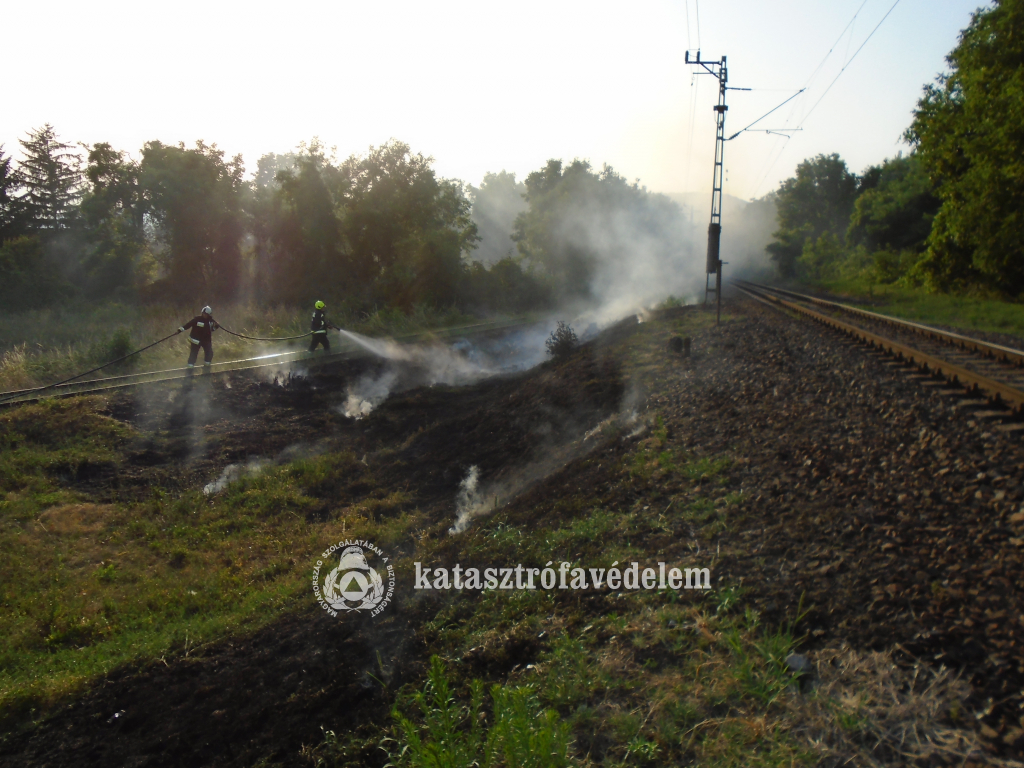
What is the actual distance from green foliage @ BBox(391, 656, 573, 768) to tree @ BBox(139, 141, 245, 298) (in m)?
39.3

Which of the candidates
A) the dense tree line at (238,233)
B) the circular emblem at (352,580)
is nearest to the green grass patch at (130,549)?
the circular emblem at (352,580)

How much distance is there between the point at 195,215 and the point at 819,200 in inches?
2948

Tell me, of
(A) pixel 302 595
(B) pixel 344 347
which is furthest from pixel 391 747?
(B) pixel 344 347

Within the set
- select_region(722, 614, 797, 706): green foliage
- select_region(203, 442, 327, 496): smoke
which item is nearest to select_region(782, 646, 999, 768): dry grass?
select_region(722, 614, 797, 706): green foliage

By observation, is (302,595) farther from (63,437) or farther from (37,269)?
(37,269)

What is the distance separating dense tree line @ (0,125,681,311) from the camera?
3544 cm

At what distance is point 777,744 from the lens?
3094mm

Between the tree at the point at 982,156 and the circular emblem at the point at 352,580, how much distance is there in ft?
77.3

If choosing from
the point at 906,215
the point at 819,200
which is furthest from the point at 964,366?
the point at 819,200

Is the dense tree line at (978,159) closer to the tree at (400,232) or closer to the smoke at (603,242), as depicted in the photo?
the smoke at (603,242)

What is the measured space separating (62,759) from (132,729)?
0.43 metres

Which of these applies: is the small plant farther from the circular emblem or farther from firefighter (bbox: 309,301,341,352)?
the circular emblem

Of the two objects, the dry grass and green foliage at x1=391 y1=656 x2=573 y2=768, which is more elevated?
the dry grass

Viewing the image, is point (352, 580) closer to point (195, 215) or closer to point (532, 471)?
point (532, 471)
